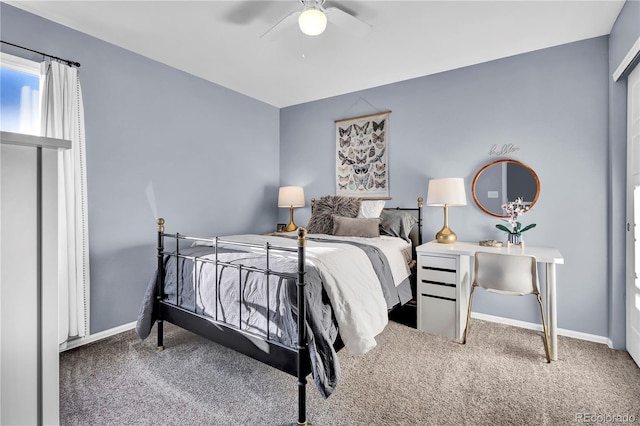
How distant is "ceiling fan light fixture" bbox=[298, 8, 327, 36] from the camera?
6.58ft

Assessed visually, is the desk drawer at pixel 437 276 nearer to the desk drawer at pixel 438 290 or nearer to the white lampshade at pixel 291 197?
the desk drawer at pixel 438 290

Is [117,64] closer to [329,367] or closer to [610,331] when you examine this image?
[329,367]

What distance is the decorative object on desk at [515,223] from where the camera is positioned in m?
2.89

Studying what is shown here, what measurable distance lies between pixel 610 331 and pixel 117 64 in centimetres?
486

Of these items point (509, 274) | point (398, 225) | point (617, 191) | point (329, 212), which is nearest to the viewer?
point (509, 274)

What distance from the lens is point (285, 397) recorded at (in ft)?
6.29

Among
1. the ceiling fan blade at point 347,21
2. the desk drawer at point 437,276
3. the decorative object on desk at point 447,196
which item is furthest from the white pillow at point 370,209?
the ceiling fan blade at point 347,21

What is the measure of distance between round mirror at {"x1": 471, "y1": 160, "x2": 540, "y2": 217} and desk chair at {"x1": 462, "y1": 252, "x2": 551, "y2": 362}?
890 millimetres

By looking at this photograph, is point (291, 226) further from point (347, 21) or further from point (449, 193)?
point (347, 21)

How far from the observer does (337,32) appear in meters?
2.48

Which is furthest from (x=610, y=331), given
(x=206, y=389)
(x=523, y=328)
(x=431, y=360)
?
(x=206, y=389)

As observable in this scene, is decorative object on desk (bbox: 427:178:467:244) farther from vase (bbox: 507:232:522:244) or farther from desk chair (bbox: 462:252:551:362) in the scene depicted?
desk chair (bbox: 462:252:551:362)
